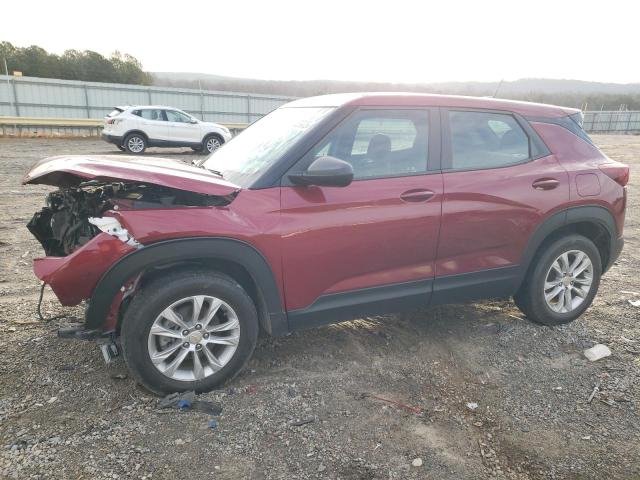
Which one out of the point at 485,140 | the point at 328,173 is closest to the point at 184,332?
the point at 328,173

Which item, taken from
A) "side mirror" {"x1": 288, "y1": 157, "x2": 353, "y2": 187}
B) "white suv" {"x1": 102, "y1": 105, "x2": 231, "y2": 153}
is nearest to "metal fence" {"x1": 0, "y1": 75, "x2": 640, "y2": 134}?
"white suv" {"x1": 102, "y1": 105, "x2": 231, "y2": 153}

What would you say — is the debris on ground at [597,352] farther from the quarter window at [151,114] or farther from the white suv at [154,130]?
the quarter window at [151,114]

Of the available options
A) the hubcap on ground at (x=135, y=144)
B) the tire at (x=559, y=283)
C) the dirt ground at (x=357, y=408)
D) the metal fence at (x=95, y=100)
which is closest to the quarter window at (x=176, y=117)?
the hubcap on ground at (x=135, y=144)

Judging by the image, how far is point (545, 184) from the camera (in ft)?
12.3

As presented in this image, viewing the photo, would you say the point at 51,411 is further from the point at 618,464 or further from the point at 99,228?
the point at 618,464

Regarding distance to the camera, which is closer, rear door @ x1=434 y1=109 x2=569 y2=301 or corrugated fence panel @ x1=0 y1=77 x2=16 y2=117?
rear door @ x1=434 y1=109 x2=569 y2=301

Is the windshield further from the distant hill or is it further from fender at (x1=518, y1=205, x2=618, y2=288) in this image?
the distant hill

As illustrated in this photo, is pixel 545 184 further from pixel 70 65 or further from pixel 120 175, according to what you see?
pixel 70 65

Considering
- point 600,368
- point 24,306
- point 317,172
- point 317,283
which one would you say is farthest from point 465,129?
point 24,306

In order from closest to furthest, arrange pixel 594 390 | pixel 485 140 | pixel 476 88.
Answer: pixel 594 390
pixel 485 140
pixel 476 88

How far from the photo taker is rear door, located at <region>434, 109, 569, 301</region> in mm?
3465

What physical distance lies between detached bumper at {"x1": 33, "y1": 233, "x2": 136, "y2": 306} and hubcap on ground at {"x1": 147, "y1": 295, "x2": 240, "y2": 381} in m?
0.43

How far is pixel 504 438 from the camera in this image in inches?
110

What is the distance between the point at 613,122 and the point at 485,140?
4360 cm
